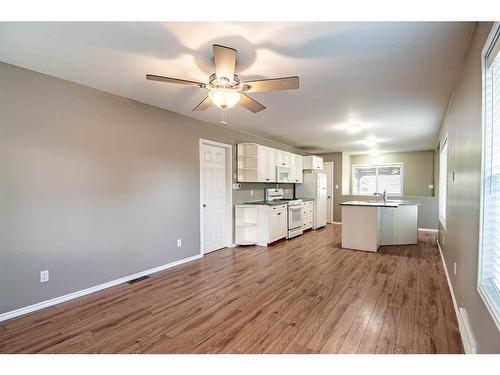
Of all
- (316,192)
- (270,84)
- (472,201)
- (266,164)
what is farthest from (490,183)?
(316,192)

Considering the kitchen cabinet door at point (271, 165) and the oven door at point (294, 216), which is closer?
the kitchen cabinet door at point (271, 165)

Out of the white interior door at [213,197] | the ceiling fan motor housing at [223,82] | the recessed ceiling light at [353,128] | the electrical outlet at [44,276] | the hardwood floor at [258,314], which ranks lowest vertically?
the hardwood floor at [258,314]

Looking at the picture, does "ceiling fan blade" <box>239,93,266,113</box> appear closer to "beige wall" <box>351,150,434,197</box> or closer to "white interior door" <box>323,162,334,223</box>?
"white interior door" <box>323,162,334,223</box>

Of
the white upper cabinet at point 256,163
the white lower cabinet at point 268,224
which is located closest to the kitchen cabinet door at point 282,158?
the white upper cabinet at point 256,163

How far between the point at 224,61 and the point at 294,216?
4.73 meters

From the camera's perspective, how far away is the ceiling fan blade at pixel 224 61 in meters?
1.75

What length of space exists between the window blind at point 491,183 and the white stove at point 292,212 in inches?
173

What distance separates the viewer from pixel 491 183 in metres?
1.52

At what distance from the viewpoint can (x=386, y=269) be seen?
375 cm

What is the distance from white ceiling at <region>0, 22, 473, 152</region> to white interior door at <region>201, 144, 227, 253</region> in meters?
1.24

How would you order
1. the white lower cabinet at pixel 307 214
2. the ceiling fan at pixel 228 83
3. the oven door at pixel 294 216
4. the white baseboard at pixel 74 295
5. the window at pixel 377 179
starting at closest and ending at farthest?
1. the ceiling fan at pixel 228 83
2. the white baseboard at pixel 74 295
3. the oven door at pixel 294 216
4. the white lower cabinet at pixel 307 214
5. the window at pixel 377 179

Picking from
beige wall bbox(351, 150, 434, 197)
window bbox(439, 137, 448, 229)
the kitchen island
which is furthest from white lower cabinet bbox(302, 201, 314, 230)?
beige wall bbox(351, 150, 434, 197)

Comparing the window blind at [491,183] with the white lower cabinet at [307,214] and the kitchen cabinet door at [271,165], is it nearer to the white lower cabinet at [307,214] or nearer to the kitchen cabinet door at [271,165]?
the kitchen cabinet door at [271,165]

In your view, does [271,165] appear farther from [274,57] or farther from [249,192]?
[274,57]
